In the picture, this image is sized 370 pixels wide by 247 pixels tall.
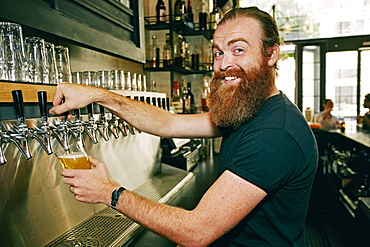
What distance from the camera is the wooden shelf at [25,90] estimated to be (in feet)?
3.00

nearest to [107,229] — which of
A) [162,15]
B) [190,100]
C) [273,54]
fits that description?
[273,54]

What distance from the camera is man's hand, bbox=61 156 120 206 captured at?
95 cm

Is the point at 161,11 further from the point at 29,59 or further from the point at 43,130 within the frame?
the point at 43,130

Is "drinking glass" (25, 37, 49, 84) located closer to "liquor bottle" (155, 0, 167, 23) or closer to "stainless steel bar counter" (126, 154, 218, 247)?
"stainless steel bar counter" (126, 154, 218, 247)

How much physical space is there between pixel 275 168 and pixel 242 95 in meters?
0.35

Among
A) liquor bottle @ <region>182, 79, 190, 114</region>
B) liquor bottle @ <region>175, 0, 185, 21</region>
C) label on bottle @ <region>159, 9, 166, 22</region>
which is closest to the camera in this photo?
label on bottle @ <region>159, 9, 166, 22</region>

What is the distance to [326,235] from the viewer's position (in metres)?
3.34

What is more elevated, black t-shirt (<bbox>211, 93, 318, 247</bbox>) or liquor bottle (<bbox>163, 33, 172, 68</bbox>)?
liquor bottle (<bbox>163, 33, 172, 68</bbox>)

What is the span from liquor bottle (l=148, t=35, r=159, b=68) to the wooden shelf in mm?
1786

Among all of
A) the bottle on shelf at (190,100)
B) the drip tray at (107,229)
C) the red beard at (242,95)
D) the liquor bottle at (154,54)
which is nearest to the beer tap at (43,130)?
the drip tray at (107,229)

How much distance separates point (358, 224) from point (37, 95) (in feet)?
10.2

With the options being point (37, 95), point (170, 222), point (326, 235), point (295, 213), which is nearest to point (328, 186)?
point (326, 235)

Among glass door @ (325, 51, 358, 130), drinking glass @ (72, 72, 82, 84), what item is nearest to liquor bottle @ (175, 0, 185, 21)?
drinking glass @ (72, 72, 82, 84)

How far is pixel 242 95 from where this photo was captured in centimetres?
119
